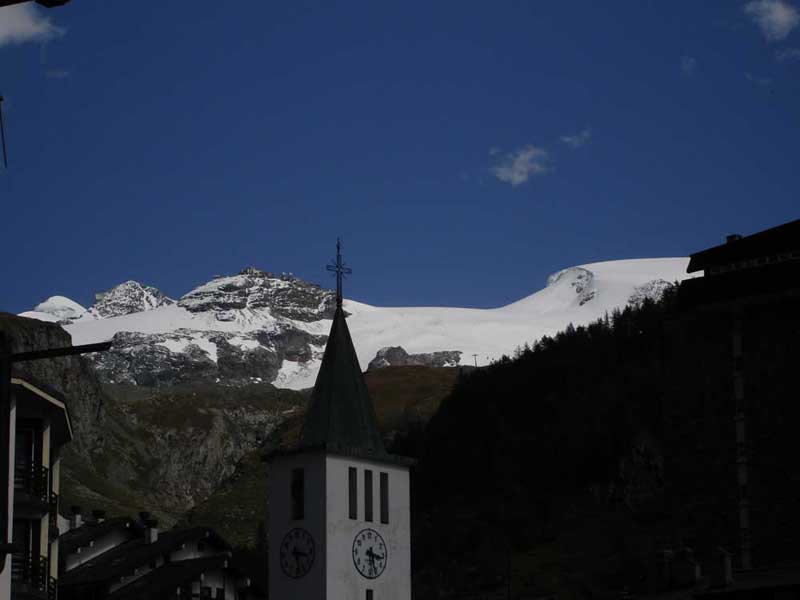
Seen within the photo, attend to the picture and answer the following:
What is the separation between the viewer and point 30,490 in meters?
43.8

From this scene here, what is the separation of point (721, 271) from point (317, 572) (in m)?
38.0

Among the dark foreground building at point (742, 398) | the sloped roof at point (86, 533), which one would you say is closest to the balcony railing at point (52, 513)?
the sloped roof at point (86, 533)

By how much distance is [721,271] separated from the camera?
9156 centimetres

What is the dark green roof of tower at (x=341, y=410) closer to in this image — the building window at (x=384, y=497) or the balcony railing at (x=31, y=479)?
the building window at (x=384, y=497)

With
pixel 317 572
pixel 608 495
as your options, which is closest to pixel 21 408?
pixel 317 572

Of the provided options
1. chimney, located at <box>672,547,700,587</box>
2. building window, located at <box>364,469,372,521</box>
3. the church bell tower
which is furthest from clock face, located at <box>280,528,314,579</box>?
chimney, located at <box>672,547,700,587</box>

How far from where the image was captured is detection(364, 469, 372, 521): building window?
64.8 metres

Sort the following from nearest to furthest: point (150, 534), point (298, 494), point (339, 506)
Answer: point (339, 506) → point (298, 494) → point (150, 534)

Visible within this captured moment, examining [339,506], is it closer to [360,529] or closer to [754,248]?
[360,529]

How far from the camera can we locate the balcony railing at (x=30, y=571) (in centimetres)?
4241

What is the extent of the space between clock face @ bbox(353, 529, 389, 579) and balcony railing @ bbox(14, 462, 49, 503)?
21090mm

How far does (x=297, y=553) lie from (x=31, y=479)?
69.2ft

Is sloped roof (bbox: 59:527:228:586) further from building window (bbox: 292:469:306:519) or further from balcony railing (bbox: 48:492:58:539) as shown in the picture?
balcony railing (bbox: 48:492:58:539)

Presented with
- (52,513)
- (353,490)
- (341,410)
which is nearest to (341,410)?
(341,410)
